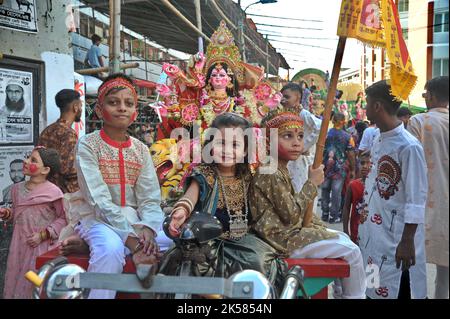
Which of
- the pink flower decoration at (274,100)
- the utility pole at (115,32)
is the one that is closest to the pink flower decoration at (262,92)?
the pink flower decoration at (274,100)

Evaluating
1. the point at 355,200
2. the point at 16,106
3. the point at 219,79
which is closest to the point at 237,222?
the point at 355,200

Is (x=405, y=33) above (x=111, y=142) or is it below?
above

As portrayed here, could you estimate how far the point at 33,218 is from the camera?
2977mm

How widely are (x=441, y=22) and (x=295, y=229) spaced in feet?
3.81

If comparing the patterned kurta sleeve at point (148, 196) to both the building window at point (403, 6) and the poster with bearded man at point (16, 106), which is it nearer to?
the building window at point (403, 6)

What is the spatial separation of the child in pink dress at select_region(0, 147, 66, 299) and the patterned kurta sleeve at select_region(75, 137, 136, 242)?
76cm

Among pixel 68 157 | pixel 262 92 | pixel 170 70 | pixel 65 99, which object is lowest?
pixel 68 157

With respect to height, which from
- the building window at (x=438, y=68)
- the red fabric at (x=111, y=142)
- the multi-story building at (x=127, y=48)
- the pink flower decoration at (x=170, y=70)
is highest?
the multi-story building at (x=127, y=48)

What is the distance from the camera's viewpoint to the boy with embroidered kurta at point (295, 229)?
2.17m

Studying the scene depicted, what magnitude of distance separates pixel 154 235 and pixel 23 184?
1.30 m

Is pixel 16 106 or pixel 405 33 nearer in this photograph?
pixel 405 33

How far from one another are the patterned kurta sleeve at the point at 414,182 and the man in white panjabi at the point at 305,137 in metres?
0.94

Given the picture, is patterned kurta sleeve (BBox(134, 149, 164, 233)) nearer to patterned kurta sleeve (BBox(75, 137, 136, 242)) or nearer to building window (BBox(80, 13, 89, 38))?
patterned kurta sleeve (BBox(75, 137, 136, 242))

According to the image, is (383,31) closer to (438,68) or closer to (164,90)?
(438,68)
